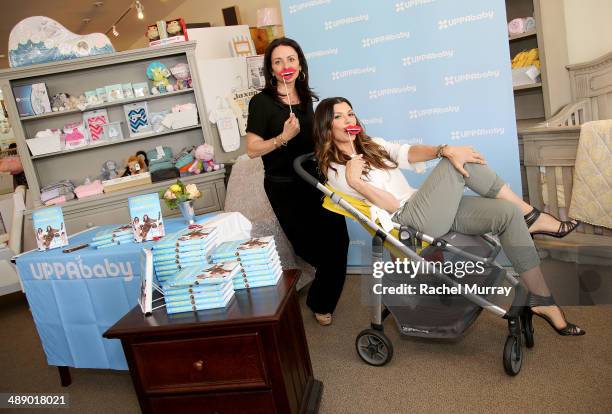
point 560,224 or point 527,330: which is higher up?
point 560,224

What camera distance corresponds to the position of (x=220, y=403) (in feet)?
5.92

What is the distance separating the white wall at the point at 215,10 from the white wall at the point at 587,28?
3876 millimetres

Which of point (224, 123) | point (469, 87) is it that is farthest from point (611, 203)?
point (224, 123)

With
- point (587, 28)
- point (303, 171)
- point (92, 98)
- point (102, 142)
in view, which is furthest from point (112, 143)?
point (587, 28)

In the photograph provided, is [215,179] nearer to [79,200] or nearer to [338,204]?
[79,200]

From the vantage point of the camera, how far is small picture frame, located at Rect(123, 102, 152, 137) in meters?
4.20

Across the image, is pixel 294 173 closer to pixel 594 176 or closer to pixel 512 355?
pixel 512 355

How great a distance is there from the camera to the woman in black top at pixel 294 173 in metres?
2.66

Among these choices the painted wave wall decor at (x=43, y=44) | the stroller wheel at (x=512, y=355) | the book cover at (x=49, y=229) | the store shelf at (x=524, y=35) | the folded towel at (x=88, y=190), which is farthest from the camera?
the folded towel at (x=88, y=190)

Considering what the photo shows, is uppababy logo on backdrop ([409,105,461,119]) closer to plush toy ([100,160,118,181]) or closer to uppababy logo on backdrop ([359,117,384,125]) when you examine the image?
uppababy logo on backdrop ([359,117,384,125])

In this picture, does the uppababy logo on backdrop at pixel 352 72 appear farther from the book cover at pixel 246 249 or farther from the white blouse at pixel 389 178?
the book cover at pixel 246 249

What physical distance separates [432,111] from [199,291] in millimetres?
2082

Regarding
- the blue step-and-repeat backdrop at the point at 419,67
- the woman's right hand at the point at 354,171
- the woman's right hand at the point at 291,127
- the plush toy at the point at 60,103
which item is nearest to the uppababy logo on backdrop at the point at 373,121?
the blue step-and-repeat backdrop at the point at 419,67

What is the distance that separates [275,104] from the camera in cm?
270
